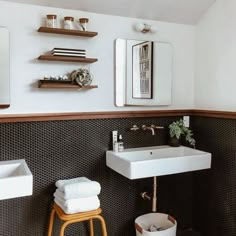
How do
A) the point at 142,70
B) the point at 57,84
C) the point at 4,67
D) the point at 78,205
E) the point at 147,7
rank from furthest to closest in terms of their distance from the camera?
the point at 142,70, the point at 147,7, the point at 57,84, the point at 4,67, the point at 78,205

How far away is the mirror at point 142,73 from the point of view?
262 cm

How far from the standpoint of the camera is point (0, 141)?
220cm

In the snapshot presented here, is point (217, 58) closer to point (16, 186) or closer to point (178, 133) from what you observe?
point (178, 133)

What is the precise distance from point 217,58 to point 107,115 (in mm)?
1152

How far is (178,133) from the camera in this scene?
2.74 m

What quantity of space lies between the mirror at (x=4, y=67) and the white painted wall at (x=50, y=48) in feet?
0.17

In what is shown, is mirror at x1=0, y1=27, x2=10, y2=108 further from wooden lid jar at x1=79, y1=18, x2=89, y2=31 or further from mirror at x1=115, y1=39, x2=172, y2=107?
mirror at x1=115, y1=39, x2=172, y2=107

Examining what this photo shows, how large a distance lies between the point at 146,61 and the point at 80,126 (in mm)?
890

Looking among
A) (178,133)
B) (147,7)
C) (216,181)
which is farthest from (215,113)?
(147,7)

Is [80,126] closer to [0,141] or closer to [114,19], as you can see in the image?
[0,141]

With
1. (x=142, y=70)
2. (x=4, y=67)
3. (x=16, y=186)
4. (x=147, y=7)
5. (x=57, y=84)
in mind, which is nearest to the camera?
(x=16, y=186)

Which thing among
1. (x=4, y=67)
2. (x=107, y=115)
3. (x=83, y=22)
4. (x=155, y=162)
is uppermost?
(x=83, y=22)

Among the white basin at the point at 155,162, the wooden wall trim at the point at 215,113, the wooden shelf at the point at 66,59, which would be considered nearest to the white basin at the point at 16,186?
the white basin at the point at 155,162

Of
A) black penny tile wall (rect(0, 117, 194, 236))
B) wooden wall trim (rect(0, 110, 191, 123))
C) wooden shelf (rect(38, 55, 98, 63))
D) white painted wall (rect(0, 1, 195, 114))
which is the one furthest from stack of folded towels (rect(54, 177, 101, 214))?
wooden shelf (rect(38, 55, 98, 63))
